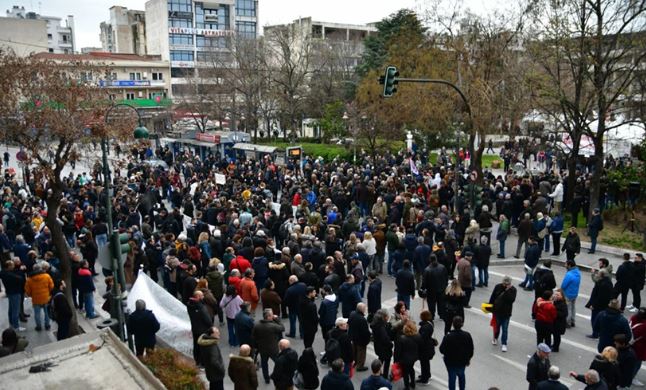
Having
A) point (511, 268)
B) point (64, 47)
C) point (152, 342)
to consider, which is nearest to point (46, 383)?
point (152, 342)

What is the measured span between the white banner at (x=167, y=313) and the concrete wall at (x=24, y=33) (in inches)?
2641

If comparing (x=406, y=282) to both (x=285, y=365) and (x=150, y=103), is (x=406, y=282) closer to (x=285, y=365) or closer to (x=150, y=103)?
(x=285, y=365)

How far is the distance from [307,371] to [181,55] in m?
77.0

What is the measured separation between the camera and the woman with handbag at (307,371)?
8.48 metres

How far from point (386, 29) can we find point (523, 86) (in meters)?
24.1

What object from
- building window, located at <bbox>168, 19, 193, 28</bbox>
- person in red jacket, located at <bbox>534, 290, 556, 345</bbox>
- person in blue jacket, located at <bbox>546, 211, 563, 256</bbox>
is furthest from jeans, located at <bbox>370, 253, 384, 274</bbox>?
building window, located at <bbox>168, 19, 193, 28</bbox>

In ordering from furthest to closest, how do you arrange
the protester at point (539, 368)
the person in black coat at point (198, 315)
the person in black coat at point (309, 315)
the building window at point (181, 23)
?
1. the building window at point (181, 23)
2. the person in black coat at point (309, 315)
3. the person in black coat at point (198, 315)
4. the protester at point (539, 368)

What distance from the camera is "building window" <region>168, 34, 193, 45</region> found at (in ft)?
257

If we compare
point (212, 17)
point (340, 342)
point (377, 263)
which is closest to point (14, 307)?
point (340, 342)

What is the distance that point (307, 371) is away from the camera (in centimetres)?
852

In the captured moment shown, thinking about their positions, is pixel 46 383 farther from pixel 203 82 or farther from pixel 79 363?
pixel 203 82

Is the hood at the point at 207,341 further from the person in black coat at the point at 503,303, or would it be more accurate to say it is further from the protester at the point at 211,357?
the person in black coat at the point at 503,303

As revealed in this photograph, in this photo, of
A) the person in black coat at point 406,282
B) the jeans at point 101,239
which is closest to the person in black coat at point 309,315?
the person in black coat at point 406,282

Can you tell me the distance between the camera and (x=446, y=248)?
13977 millimetres
